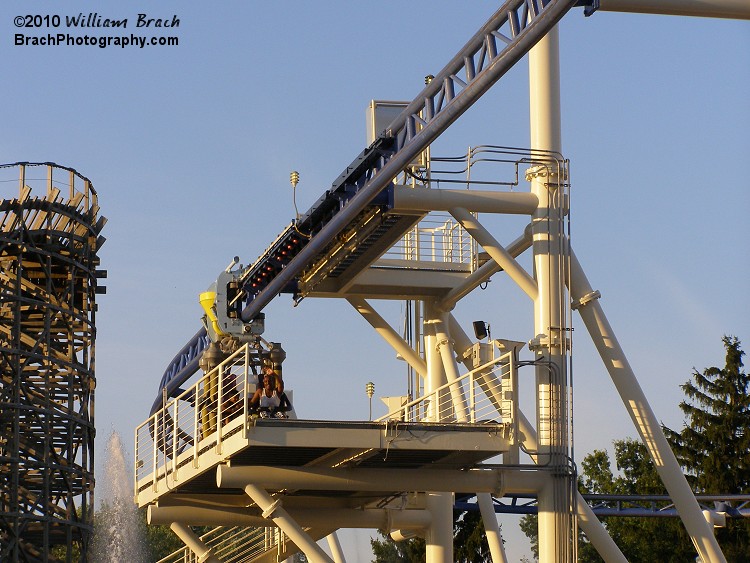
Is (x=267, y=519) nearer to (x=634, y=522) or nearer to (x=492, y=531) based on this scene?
(x=492, y=531)

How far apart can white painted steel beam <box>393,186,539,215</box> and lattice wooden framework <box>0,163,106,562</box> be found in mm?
25772

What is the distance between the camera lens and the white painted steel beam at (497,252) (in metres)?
28.1

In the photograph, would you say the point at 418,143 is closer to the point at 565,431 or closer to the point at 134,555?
the point at 565,431

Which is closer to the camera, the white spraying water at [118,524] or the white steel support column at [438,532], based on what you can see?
the white steel support column at [438,532]

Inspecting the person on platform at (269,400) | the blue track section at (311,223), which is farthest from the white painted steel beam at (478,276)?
the person on platform at (269,400)

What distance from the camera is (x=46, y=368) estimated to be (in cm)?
5350

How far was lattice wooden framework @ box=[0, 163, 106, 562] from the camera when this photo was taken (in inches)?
2046

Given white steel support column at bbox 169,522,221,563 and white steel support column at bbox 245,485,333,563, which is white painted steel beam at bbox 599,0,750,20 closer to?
white steel support column at bbox 245,485,333,563

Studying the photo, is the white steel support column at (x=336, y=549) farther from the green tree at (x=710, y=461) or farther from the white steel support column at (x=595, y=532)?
the green tree at (x=710, y=461)

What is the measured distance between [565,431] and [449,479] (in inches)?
90.1

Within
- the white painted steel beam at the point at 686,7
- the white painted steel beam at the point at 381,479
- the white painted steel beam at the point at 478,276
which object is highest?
the white painted steel beam at the point at 686,7

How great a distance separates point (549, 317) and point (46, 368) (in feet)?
95.5

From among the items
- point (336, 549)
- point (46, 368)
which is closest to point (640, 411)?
point (336, 549)

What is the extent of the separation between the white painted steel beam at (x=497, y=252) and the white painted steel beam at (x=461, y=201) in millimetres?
185
